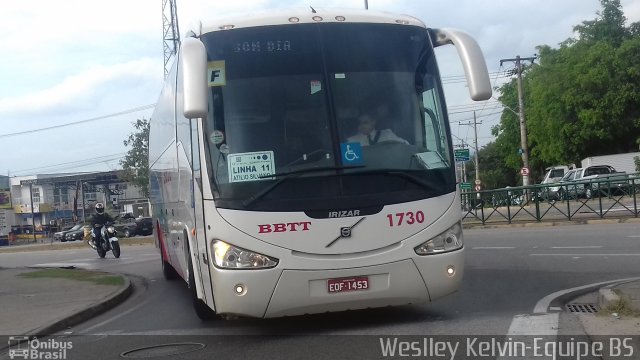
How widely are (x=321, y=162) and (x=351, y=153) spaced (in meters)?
0.31

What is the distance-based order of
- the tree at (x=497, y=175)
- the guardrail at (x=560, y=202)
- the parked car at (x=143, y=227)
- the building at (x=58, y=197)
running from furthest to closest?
the tree at (x=497, y=175), the building at (x=58, y=197), the parked car at (x=143, y=227), the guardrail at (x=560, y=202)

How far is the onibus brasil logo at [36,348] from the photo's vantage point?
7.35m

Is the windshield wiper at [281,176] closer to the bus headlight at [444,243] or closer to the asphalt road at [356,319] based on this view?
the bus headlight at [444,243]

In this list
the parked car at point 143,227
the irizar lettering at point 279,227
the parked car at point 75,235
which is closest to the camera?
the irizar lettering at point 279,227

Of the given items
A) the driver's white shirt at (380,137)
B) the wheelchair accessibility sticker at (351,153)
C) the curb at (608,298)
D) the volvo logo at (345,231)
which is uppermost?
the driver's white shirt at (380,137)

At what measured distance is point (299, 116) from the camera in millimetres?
6992

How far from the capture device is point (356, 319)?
26.3 feet

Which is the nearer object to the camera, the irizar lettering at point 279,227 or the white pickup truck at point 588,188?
the irizar lettering at point 279,227

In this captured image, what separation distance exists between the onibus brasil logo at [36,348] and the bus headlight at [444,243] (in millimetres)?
3794

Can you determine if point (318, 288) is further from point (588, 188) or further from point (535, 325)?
point (588, 188)

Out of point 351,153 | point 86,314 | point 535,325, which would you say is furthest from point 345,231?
point 86,314

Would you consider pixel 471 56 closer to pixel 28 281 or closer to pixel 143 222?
pixel 28 281

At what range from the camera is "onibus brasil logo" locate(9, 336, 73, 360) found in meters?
Result: 7.35

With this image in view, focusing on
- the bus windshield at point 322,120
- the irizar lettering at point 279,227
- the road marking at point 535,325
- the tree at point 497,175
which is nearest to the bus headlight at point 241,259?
the irizar lettering at point 279,227
